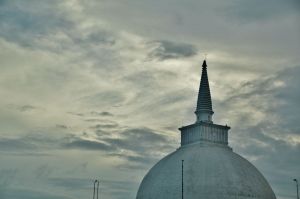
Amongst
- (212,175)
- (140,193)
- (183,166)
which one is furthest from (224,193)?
(140,193)

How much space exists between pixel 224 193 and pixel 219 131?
19500 mm

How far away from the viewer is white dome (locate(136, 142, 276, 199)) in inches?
3541

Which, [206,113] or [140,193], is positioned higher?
[206,113]

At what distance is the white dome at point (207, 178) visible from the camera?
89.9 metres

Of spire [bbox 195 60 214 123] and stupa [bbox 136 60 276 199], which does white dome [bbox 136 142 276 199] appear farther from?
spire [bbox 195 60 214 123]

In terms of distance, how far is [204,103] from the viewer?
10756cm

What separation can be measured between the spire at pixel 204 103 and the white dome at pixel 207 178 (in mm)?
8192

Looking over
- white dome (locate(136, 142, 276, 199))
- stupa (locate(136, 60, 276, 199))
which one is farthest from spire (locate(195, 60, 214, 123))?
white dome (locate(136, 142, 276, 199))

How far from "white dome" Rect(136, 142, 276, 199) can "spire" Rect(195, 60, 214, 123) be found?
819 cm

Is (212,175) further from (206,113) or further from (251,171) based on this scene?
(206,113)

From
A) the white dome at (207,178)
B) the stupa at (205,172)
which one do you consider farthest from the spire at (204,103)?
the white dome at (207,178)

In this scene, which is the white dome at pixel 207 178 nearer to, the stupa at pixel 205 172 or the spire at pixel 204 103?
the stupa at pixel 205 172

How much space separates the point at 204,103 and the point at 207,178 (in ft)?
70.4

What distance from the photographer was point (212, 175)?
91438 mm
